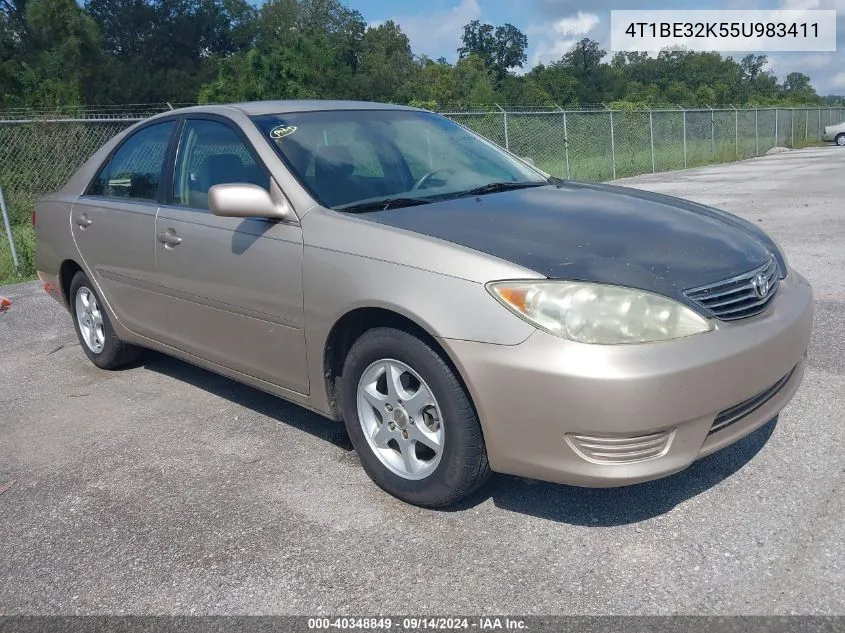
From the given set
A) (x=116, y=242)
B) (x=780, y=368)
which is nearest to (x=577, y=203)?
(x=780, y=368)

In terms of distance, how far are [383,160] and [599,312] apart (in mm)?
1690

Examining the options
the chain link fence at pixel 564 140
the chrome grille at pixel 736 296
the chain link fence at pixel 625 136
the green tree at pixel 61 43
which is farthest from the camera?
the green tree at pixel 61 43

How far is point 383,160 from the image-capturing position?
157 inches

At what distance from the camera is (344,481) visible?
11.5 ft

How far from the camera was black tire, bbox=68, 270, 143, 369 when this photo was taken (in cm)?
512

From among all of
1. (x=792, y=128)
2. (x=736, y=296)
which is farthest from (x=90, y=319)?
(x=792, y=128)

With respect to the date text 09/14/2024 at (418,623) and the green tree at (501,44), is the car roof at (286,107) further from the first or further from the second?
the green tree at (501,44)

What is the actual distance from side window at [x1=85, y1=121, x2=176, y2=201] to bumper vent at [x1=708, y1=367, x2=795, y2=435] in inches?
124

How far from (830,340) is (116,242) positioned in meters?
4.40

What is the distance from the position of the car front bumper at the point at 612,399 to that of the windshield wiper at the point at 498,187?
1.23 meters

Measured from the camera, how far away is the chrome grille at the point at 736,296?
2.84m

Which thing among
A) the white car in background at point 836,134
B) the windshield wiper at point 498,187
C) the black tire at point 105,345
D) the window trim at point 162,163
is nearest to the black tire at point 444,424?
the windshield wiper at point 498,187

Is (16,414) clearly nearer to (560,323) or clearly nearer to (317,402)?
(317,402)

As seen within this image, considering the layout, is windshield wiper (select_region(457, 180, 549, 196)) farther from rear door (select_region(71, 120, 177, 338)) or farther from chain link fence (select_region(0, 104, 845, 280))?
chain link fence (select_region(0, 104, 845, 280))
